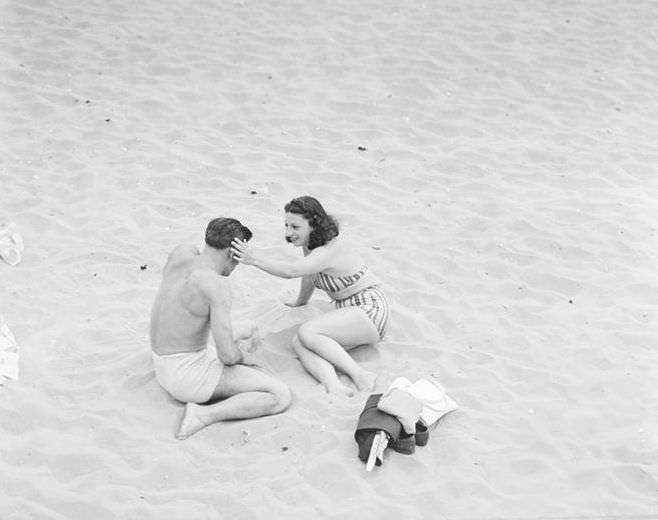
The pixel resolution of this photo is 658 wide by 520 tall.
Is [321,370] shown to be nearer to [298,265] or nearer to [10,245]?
[298,265]

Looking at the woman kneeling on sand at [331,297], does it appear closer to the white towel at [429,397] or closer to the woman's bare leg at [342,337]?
the woman's bare leg at [342,337]

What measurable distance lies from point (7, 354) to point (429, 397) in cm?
222

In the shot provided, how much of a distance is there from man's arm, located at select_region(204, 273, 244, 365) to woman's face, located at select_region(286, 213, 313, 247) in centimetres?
62

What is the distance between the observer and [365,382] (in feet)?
16.3

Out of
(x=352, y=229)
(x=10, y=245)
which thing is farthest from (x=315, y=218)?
(x=10, y=245)

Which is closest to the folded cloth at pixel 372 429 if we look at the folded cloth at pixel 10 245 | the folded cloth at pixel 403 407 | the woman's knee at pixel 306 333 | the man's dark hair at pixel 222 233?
the folded cloth at pixel 403 407

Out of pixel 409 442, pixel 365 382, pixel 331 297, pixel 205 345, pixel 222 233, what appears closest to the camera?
pixel 409 442

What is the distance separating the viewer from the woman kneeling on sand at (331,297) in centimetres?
499

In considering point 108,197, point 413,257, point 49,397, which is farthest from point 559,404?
point 108,197

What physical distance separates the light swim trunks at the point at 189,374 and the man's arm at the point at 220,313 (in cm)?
13

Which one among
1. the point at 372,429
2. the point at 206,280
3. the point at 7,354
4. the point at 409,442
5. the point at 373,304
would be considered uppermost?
the point at 206,280

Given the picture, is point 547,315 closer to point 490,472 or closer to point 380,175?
point 490,472

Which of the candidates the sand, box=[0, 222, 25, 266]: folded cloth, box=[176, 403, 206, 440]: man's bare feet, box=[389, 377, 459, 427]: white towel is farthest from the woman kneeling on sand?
box=[0, 222, 25, 266]: folded cloth

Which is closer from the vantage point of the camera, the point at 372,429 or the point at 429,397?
the point at 372,429
